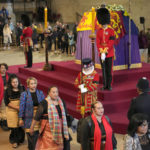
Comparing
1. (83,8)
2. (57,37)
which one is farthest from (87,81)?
(83,8)

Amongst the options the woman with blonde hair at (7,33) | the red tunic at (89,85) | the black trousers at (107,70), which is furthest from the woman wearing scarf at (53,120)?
the woman with blonde hair at (7,33)

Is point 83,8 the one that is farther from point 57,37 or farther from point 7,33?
point 7,33

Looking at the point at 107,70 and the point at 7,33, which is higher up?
the point at 7,33

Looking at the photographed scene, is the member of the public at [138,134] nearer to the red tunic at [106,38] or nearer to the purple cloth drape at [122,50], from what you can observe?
the red tunic at [106,38]

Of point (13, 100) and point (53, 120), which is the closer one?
point (53, 120)

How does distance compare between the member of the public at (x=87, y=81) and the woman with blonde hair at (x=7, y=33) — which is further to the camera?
the woman with blonde hair at (x=7, y=33)

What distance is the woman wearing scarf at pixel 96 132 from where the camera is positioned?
415 cm

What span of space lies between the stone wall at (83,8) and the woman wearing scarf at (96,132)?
11.5 metres

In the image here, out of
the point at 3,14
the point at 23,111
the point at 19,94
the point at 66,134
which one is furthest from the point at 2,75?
the point at 3,14

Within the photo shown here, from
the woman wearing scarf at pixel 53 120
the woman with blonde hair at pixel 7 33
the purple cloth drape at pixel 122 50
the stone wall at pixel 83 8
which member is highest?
the stone wall at pixel 83 8

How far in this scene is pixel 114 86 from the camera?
801 cm

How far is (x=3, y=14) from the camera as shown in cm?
2002

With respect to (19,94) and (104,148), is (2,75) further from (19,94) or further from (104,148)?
(104,148)

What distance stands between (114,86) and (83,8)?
12.7 m
